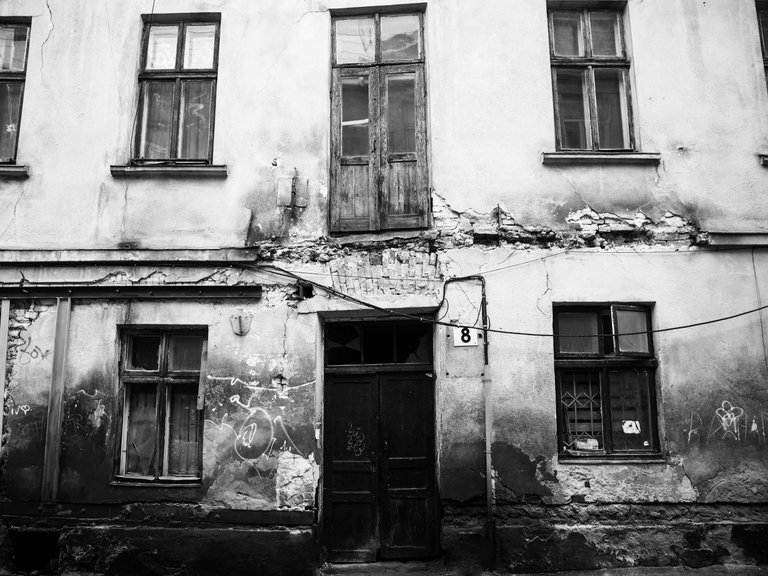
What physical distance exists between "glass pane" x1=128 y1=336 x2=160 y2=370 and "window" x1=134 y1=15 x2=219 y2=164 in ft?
6.43

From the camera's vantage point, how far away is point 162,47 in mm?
7246

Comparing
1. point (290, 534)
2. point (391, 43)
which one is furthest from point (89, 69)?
point (290, 534)

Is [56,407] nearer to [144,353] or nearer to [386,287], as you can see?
[144,353]


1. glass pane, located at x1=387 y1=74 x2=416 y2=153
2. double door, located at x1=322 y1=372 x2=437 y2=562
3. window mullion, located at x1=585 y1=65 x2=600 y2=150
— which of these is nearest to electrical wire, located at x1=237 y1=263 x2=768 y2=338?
double door, located at x1=322 y1=372 x2=437 y2=562

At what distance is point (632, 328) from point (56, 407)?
5869 millimetres

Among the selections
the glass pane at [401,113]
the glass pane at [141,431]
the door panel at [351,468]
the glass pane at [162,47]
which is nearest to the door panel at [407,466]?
the door panel at [351,468]

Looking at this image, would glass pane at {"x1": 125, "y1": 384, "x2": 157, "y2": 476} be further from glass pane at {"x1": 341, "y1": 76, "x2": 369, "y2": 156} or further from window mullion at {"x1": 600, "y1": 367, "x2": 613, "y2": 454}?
window mullion at {"x1": 600, "y1": 367, "x2": 613, "y2": 454}

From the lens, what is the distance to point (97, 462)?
21.2 ft

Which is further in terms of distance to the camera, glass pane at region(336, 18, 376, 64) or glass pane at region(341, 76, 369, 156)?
glass pane at region(336, 18, 376, 64)

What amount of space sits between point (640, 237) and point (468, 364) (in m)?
2.18

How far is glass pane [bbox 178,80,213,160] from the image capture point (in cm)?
708

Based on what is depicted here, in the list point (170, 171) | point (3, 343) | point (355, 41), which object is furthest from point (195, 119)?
point (3, 343)

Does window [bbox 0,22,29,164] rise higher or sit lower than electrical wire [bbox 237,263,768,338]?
higher

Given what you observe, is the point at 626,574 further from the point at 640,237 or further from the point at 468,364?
the point at 640,237
